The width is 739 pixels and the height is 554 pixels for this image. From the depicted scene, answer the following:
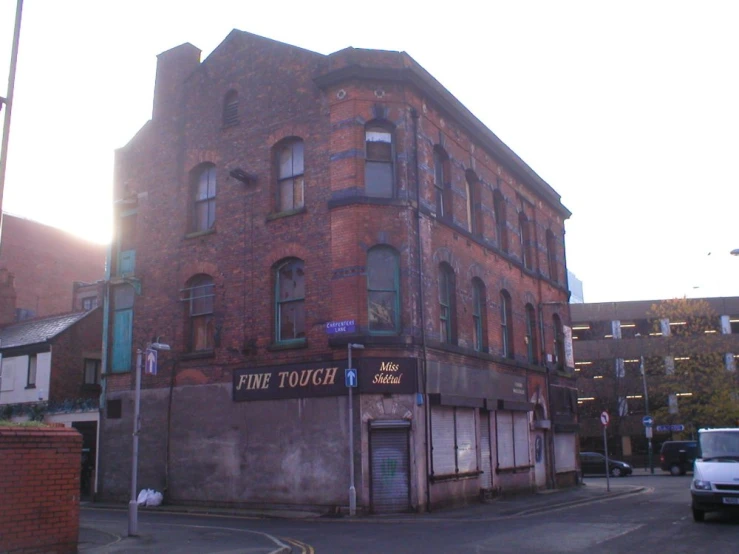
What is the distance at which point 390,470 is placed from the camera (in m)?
20.4

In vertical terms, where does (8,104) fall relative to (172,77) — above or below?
below

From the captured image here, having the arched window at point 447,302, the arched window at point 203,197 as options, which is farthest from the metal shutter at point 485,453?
the arched window at point 203,197

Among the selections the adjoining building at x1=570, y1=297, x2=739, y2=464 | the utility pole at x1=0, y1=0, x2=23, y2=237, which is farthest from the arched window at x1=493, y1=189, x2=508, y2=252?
the adjoining building at x1=570, y1=297, x2=739, y2=464

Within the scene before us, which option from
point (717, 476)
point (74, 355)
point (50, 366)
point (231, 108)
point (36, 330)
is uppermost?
point (231, 108)

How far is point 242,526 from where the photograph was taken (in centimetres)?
1769

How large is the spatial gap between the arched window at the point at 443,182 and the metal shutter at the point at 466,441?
20.6 feet

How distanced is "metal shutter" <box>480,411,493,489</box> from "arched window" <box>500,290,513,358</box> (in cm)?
354

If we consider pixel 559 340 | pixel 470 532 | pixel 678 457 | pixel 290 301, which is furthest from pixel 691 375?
pixel 470 532

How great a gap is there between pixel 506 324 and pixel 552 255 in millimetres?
8115

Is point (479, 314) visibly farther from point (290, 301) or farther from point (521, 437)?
point (290, 301)

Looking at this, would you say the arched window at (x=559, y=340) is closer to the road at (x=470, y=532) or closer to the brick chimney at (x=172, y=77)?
the road at (x=470, y=532)

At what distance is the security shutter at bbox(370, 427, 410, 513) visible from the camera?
2011 cm

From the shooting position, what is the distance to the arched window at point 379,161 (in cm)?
2222

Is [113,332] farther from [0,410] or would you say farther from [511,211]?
[511,211]
